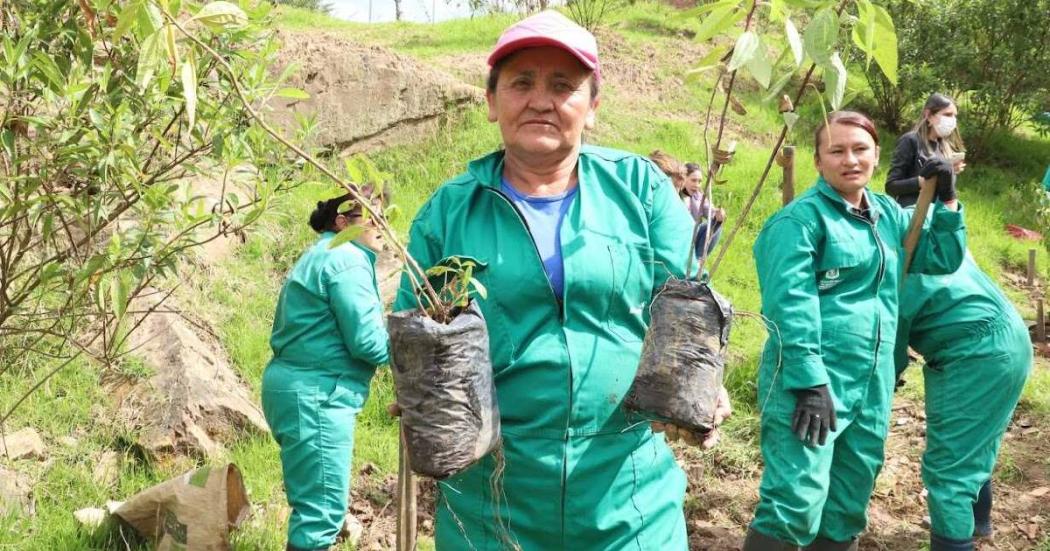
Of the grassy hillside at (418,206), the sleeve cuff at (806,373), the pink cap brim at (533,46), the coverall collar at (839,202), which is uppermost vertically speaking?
the pink cap brim at (533,46)

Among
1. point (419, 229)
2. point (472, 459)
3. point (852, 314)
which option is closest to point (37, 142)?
point (419, 229)

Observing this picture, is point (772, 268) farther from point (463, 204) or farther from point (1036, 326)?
point (1036, 326)

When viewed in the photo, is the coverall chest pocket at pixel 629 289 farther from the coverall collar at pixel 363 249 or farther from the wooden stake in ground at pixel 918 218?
the wooden stake in ground at pixel 918 218

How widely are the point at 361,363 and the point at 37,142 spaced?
64.4 inches

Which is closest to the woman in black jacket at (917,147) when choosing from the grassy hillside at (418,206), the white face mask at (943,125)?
the white face mask at (943,125)

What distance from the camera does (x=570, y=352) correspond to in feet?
6.85

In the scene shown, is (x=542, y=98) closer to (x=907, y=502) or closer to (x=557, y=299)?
(x=557, y=299)

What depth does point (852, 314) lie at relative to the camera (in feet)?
11.2

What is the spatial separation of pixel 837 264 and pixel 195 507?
8.56 ft

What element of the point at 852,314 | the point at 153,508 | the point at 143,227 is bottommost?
the point at 153,508

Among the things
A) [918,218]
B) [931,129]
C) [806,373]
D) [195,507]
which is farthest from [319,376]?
[931,129]

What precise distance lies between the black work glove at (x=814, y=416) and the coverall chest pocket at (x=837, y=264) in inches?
16.0

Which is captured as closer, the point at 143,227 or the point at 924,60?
the point at 143,227

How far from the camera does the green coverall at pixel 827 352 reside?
3316mm
